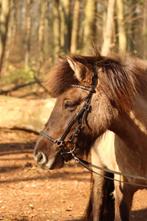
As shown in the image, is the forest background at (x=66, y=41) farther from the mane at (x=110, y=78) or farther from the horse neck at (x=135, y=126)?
the horse neck at (x=135, y=126)

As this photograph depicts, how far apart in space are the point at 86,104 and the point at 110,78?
293mm

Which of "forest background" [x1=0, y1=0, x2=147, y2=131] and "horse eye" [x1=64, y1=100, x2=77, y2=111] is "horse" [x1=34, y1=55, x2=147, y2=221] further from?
"forest background" [x1=0, y1=0, x2=147, y2=131]

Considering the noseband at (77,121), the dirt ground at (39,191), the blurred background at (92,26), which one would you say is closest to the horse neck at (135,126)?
the noseband at (77,121)

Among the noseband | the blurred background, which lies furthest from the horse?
the blurred background

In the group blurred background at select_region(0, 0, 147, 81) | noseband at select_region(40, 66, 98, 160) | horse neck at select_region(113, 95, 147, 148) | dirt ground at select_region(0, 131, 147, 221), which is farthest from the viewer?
blurred background at select_region(0, 0, 147, 81)

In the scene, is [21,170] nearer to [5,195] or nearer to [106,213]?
[5,195]

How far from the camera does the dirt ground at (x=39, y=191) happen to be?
6961 mm

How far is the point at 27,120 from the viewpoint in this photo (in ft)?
34.7

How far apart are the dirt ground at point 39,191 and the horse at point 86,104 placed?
2520mm

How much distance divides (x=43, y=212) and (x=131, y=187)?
232 cm

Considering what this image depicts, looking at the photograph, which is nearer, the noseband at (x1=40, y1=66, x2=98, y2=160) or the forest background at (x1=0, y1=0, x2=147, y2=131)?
the noseband at (x1=40, y1=66, x2=98, y2=160)

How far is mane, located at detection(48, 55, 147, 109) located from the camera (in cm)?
426

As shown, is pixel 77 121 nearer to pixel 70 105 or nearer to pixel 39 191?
pixel 70 105

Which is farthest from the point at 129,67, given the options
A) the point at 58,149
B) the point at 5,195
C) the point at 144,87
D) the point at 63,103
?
the point at 5,195
